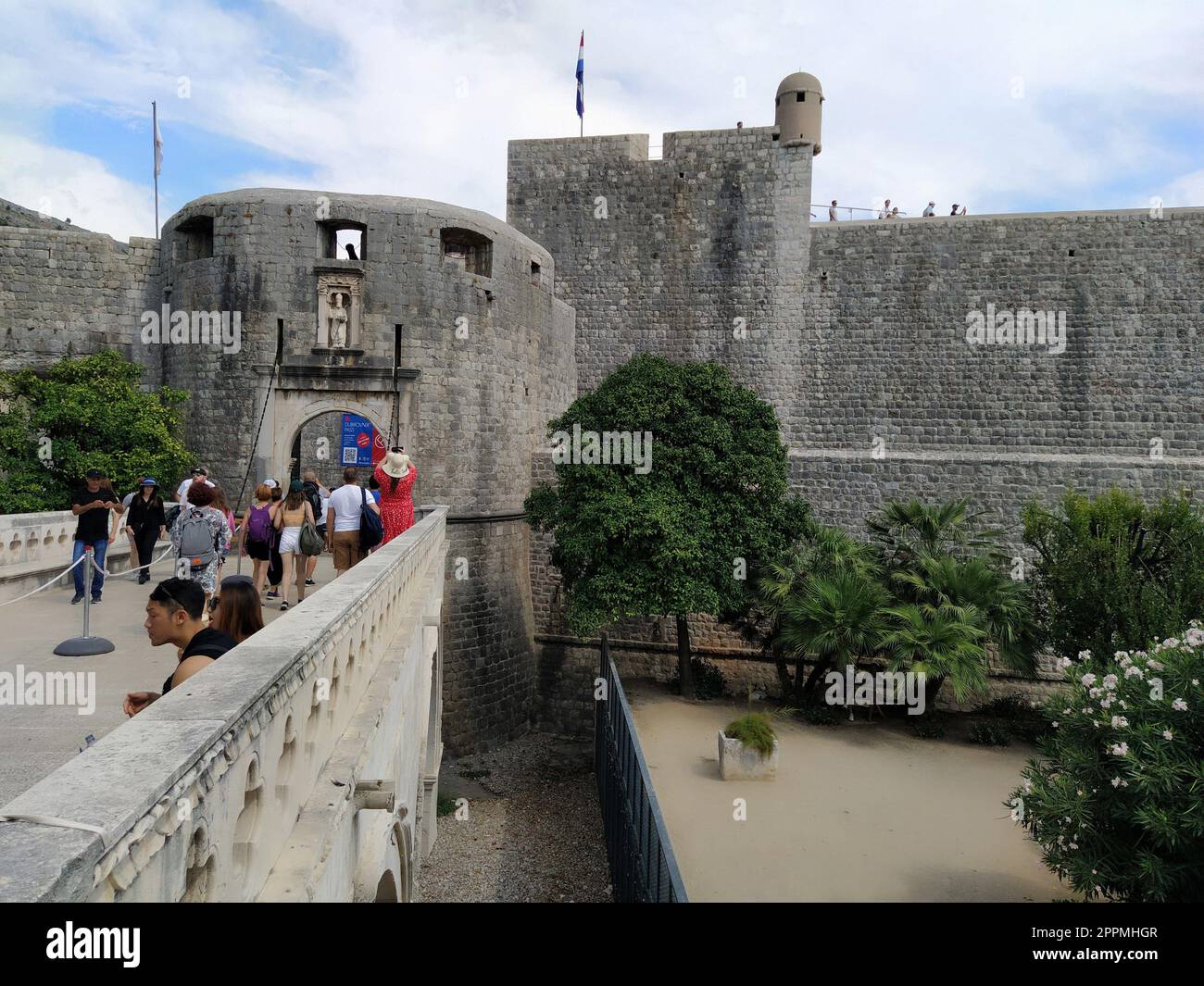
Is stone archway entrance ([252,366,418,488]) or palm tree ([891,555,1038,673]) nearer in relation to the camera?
palm tree ([891,555,1038,673])

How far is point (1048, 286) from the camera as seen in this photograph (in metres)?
20.4

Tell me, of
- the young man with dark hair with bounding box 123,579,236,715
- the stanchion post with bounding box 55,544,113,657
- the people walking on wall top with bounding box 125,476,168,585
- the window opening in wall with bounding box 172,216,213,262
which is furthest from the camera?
the window opening in wall with bounding box 172,216,213,262

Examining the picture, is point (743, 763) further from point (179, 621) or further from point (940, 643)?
point (179, 621)

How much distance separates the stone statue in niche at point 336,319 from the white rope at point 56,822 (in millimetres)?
14208

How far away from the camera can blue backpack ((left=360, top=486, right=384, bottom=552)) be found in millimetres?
9148

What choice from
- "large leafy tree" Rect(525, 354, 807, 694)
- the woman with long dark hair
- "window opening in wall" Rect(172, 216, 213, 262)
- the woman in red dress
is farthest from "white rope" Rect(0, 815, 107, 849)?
"window opening in wall" Rect(172, 216, 213, 262)

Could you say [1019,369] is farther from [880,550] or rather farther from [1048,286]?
[880,550]

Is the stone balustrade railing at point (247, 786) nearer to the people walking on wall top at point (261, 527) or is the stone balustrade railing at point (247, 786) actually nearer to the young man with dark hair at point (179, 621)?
the young man with dark hair at point (179, 621)

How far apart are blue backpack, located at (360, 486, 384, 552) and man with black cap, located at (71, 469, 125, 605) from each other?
8.29 feet

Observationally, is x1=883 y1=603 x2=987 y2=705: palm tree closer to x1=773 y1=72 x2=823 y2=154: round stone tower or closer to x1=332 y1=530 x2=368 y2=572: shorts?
x1=332 y1=530 x2=368 y2=572: shorts

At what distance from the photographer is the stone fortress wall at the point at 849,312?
63.3 ft
